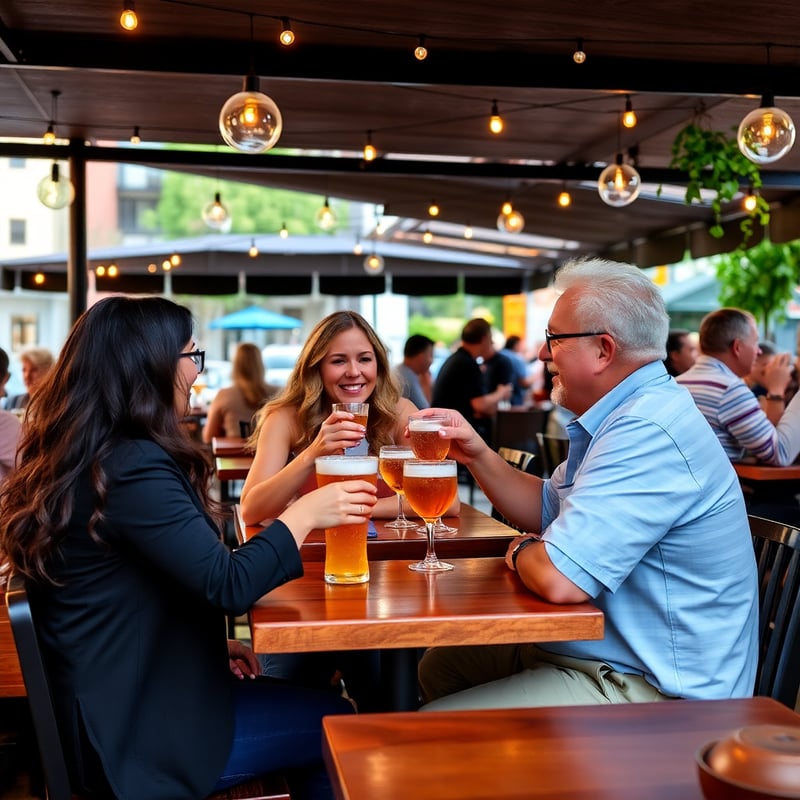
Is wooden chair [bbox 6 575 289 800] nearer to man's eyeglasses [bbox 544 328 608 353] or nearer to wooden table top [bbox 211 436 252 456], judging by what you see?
man's eyeglasses [bbox 544 328 608 353]

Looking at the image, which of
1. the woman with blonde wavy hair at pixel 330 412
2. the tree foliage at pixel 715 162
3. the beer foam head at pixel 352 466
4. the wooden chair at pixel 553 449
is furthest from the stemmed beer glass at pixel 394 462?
the tree foliage at pixel 715 162

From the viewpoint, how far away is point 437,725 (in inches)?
45.3

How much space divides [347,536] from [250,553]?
0.71 ft

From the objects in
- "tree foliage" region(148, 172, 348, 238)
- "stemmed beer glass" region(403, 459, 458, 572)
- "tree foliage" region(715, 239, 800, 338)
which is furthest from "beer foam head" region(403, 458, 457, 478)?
"tree foliage" region(148, 172, 348, 238)

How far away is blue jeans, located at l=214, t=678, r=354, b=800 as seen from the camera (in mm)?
1680

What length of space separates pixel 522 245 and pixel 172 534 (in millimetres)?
12043

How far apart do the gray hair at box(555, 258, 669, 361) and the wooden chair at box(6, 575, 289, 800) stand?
43.0 inches

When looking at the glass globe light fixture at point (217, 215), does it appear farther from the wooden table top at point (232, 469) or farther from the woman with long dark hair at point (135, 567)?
the woman with long dark hair at point (135, 567)

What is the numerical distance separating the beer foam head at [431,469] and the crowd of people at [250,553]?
0.25ft

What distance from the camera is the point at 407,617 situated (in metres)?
1.54

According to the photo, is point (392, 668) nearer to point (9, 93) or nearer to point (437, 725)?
point (437, 725)

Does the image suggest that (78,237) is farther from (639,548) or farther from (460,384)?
(639,548)

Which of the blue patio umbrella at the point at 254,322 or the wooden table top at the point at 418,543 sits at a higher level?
the blue patio umbrella at the point at 254,322

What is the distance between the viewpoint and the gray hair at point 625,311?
194 centimetres
